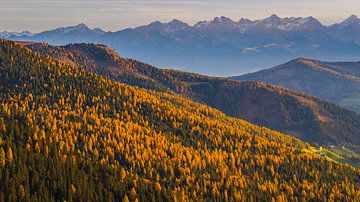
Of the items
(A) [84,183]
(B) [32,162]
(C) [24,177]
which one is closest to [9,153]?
(B) [32,162]

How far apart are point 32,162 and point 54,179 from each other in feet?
48.2

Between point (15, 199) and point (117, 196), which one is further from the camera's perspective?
point (117, 196)

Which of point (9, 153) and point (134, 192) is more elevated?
point (9, 153)

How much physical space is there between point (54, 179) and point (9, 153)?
24186 millimetres

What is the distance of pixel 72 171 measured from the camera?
198875 millimetres

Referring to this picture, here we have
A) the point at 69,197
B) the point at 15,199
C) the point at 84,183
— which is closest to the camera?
the point at 15,199

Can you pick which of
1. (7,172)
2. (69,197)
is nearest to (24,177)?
(7,172)

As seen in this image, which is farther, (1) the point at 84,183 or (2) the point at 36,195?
(1) the point at 84,183

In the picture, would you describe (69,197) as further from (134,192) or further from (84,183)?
(134,192)

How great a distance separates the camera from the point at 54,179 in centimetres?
18962

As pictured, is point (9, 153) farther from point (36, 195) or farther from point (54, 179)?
point (36, 195)

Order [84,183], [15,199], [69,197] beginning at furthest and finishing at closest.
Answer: [84,183], [69,197], [15,199]

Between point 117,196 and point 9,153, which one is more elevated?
point 9,153

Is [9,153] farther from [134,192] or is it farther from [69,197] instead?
[134,192]
